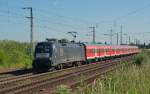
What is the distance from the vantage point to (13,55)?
4719 centimetres

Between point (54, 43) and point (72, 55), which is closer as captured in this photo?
point (54, 43)

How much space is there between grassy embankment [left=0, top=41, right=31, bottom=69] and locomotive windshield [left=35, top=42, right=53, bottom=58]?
687 cm

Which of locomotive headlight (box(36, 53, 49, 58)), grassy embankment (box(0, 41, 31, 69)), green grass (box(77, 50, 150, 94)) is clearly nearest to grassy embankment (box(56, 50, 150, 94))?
green grass (box(77, 50, 150, 94))

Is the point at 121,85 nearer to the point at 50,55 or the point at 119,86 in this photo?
the point at 119,86

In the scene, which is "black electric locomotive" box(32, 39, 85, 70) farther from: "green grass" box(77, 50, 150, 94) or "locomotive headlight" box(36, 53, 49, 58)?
"green grass" box(77, 50, 150, 94)

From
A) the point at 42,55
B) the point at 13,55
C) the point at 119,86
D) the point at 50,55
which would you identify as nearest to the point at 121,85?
the point at 119,86

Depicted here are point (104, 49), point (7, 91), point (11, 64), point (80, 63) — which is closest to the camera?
point (7, 91)

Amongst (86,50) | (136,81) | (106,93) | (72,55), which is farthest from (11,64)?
(106,93)

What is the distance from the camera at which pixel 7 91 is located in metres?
18.6

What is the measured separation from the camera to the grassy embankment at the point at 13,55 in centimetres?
4108

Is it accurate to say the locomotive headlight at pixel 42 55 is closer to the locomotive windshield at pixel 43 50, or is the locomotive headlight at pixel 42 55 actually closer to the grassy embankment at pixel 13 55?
the locomotive windshield at pixel 43 50

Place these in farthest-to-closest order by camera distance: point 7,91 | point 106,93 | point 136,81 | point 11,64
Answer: point 11,64
point 7,91
point 136,81
point 106,93

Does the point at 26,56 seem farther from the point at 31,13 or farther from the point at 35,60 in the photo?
the point at 35,60

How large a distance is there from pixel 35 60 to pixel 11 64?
10.2 m
